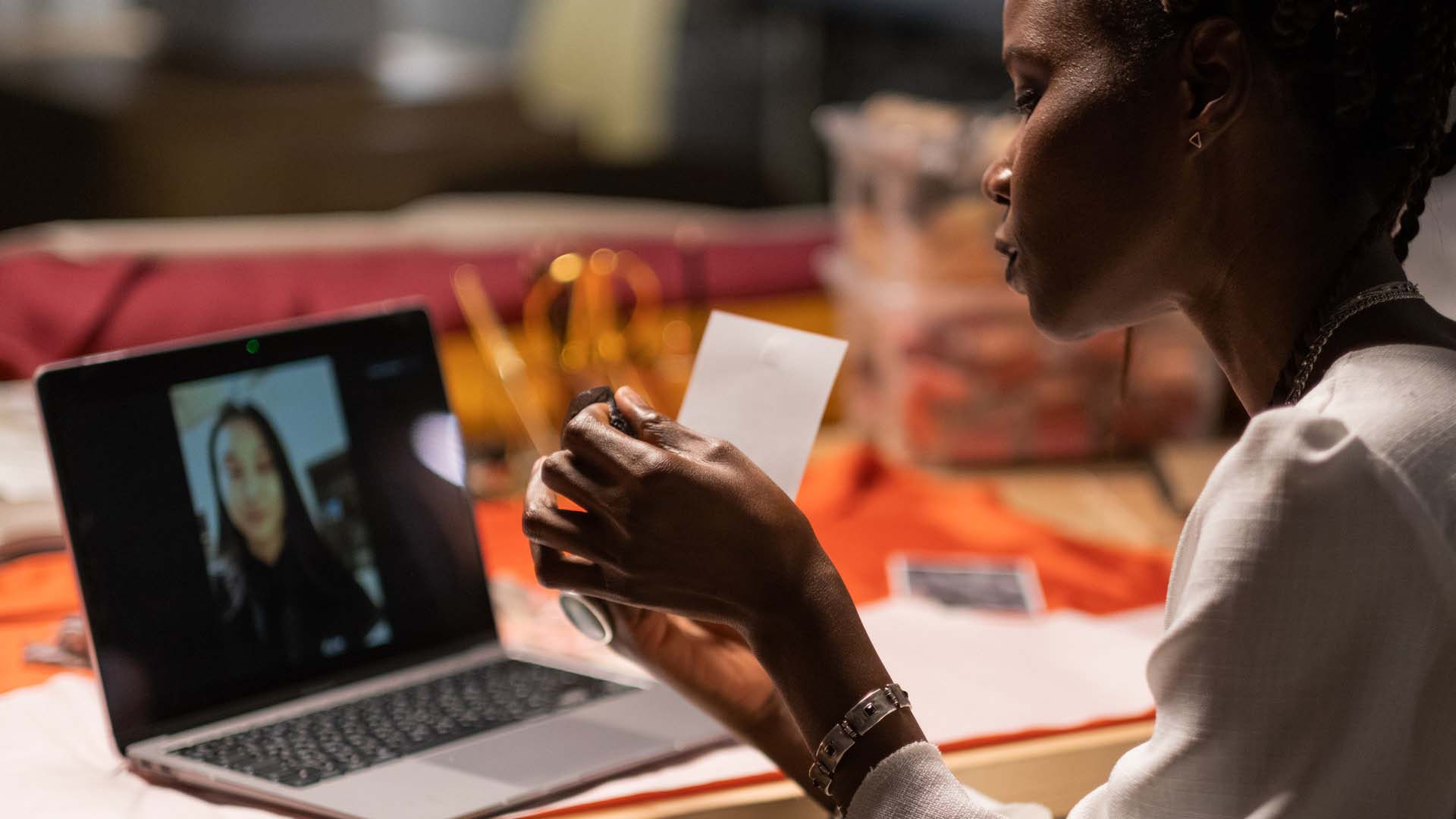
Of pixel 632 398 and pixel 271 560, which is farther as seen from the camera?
pixel 271 560

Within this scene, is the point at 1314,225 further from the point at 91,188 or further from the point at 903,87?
the point at 91,188

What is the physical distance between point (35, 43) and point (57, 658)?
3712 mm

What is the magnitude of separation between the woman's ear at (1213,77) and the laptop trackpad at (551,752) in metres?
0.45

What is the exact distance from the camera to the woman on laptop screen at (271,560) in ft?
2.74

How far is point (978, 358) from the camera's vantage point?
5.01 ft

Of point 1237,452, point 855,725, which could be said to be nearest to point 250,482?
point 855,725

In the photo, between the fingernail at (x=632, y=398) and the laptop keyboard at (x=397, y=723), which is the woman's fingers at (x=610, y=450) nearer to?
Answer: the fingernail at (x=632, y=398)

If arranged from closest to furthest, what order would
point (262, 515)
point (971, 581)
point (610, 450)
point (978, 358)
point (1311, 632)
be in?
point (1311, 632) < point (610, 450) < point (262, 515) < point (971, 581) < point (978, 358)

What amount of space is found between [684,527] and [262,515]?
34cm

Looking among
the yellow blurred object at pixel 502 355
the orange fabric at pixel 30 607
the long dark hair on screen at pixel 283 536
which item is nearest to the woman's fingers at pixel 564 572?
the long dark hair on screen at pixel 283 536

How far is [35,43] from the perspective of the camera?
410cm

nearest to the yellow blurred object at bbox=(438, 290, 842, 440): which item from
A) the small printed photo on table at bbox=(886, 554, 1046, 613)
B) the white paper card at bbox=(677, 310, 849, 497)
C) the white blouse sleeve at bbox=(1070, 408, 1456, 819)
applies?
the small printed photo on table at bbox=(886, 554, 1046, 613)

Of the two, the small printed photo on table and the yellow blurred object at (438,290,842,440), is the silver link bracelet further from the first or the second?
the yellow blurred object at (438,290,842,440)

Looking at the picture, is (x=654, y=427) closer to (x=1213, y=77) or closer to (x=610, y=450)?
(x=610, y=450)
